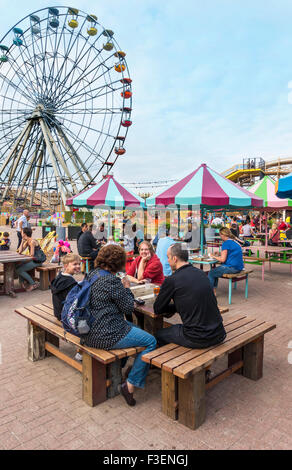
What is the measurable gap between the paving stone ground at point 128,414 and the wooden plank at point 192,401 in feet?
0.19

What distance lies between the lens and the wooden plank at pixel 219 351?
2.09m

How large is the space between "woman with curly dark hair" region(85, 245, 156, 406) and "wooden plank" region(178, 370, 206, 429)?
0.37 metres

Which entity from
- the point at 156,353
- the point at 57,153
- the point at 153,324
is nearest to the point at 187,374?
the point at 156,353

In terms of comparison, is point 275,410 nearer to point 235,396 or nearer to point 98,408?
point 235,396

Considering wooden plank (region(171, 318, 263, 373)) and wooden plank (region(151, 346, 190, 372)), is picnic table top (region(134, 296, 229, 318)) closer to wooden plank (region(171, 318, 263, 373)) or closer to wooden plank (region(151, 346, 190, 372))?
wooden plank (region(151, 346, 190, 372))

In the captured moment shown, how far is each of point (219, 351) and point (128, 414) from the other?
90cm

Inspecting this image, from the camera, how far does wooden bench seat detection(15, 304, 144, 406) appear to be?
7.84 ft

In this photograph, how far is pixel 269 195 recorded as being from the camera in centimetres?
917

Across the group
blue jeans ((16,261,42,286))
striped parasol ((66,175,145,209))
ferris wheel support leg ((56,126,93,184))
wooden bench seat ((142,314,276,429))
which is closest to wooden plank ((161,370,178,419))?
wooden bench seat ((142,314,276,429))

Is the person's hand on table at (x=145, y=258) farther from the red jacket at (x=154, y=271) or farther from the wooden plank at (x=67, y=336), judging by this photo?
the wooden plank at (x=67, y=336)

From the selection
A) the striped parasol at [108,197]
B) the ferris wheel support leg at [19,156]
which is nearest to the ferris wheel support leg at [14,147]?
the ferris wheel support leg at [19,156]

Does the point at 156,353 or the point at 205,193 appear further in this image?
the point at 205,193

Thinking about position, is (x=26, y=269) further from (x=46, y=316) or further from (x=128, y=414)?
(x=128, y=414)

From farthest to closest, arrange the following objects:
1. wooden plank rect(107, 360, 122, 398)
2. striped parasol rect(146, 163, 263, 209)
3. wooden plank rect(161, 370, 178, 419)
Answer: striped parasol rect(146, 163, 263, 209)
wooden plank rect(107, 360, 122, 398)
wooden plank rect(161, 370, 178, 419)
